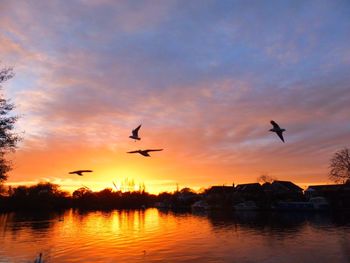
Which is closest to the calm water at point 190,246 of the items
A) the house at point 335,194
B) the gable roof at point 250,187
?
the house at point 335,194

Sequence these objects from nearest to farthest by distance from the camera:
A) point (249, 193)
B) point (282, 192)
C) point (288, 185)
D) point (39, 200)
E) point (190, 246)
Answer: point (190, 246), point (282, 192), point (288, 185), point (249, 193), point (39, 200)

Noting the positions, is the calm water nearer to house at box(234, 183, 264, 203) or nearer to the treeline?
house at box(234, 183, 264, 203)

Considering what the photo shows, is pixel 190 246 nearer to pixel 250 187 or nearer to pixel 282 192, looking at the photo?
pixel 282 192

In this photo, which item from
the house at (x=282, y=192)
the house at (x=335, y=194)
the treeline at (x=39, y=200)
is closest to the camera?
the house at (x=335, y=194)

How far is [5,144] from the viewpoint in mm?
29500

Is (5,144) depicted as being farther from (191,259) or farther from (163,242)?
(163,242)

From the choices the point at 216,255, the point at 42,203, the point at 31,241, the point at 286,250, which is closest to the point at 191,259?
the point at 216,255

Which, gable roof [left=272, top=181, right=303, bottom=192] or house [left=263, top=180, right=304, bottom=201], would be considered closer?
house [left=263, top=180, right=304, bottom=201]

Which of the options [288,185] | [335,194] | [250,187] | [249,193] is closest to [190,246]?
[335,194]

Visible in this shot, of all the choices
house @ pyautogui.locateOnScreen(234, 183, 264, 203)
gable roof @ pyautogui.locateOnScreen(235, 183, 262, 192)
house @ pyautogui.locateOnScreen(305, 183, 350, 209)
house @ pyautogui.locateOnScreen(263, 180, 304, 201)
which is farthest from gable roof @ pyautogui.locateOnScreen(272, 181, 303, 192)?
house @ pyautogui.locateOnScreen(305, 183, 350, 209)

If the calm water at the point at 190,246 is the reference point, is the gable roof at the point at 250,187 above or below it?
above

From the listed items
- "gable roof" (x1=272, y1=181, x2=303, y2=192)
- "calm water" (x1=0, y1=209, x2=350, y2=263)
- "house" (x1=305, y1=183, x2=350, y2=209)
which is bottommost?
"calm water" (x1=0, y1=209, x2=350, y2=263)

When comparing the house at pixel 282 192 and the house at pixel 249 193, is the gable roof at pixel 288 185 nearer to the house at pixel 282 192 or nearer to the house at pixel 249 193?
the house at pixel 282 192

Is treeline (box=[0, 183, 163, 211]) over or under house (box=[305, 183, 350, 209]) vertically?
over
